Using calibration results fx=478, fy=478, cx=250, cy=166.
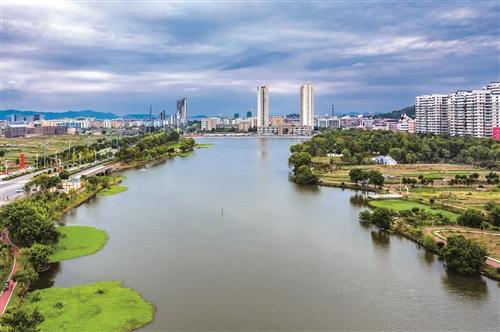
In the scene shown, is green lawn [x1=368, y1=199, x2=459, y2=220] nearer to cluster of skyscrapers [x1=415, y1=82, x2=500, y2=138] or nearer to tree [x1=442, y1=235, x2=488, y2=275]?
tree [x1=442, y1=235, x2=488, y2=275]

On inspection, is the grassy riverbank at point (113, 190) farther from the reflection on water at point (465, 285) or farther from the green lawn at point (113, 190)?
the reflection on water at point (465, 285)

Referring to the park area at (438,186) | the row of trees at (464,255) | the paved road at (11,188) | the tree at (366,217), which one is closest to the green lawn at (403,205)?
the park area at (438,186)

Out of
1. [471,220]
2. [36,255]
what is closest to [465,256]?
[471,220]

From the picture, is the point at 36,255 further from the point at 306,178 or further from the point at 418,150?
the point at 418,150

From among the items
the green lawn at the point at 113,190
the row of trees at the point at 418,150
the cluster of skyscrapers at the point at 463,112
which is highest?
the cluster of skyscrapers at the point at 463,112

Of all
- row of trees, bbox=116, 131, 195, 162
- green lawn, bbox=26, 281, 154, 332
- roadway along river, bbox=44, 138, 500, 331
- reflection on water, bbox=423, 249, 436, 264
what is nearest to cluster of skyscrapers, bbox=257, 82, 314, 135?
row of trees, bbox=116, 131, 195, 162

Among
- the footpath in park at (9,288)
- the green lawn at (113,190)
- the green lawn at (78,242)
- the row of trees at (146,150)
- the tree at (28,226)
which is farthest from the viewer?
the row of trees at (146,150)

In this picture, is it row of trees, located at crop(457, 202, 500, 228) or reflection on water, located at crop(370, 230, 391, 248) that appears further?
row of trees, located at crop(457, 202, 500, 228)
